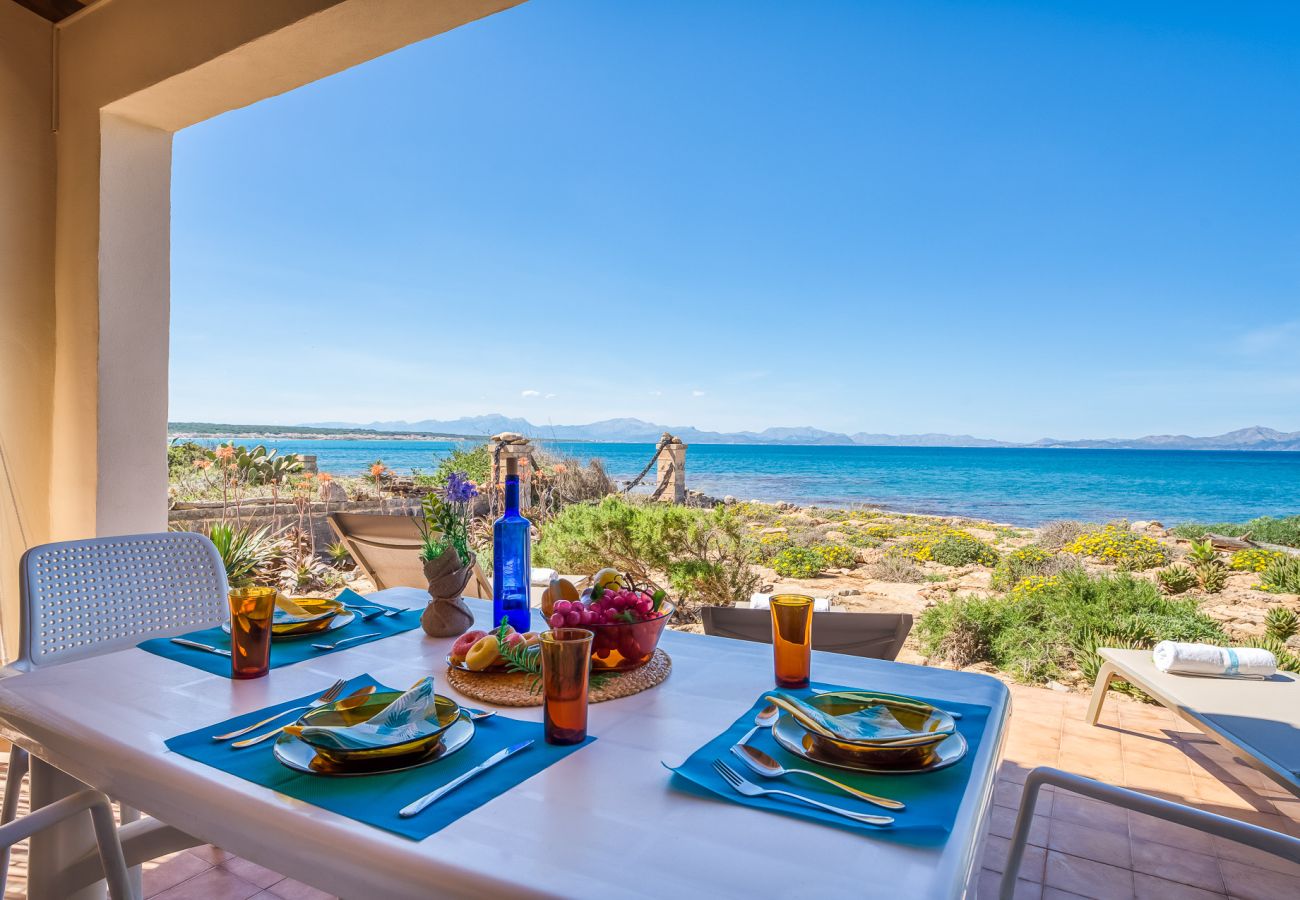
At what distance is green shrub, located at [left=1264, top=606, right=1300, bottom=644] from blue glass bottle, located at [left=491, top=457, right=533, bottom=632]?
4504mm

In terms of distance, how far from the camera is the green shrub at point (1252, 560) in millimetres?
5059

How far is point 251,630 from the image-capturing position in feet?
3.66

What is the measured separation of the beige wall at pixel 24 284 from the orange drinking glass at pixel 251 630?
6.56ft

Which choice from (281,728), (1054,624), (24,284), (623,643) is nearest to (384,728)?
(281,728)

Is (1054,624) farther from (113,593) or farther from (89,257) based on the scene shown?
(89,257)

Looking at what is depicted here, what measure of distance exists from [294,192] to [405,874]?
18613 millimetres

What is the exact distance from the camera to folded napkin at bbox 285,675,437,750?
0.77 meters

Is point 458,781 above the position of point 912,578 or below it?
above

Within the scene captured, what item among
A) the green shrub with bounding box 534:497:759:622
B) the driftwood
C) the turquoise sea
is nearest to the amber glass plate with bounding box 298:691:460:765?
the green shrub with bounding box 534:497:759:622

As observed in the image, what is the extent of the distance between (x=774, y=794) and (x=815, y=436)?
27.7 metres

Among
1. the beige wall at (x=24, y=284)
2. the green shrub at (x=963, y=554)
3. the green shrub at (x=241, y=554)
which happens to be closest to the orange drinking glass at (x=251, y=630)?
the beige wall at (x=24, y=284)

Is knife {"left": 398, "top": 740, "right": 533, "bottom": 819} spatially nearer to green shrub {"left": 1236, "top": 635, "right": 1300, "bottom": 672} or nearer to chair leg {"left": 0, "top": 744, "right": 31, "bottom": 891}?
chair leg {"left": 0, "top": 744, "right": 31, "bottom": 891}

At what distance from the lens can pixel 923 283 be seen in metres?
17.0

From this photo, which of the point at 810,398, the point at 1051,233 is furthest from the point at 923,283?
the point at 810,398
